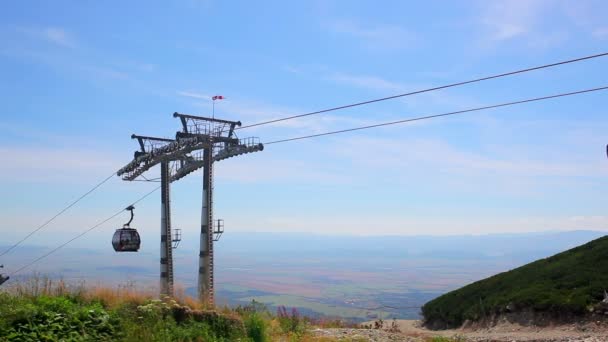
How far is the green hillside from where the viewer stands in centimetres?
2445

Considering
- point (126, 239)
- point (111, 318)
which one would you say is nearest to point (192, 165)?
point (126, 239)

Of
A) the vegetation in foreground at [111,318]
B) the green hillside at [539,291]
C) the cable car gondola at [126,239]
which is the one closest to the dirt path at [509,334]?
the green hillside at [539,291]

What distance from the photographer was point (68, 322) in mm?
11211

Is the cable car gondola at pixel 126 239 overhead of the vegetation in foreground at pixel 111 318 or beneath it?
overhead

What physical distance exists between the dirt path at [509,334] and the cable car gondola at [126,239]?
1604 cm

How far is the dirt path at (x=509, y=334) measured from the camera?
18188 millimetres

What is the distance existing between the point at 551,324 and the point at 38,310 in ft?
66.7

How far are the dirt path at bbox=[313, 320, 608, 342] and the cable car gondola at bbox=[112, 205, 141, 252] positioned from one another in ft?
52.6

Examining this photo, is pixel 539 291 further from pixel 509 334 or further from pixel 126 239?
pixel 126 239

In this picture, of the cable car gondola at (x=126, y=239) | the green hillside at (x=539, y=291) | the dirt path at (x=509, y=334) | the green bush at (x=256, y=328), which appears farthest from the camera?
the cable car gondola at (x=126, y=239)

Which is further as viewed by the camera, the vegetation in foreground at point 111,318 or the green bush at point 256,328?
the green bush at point 256,328

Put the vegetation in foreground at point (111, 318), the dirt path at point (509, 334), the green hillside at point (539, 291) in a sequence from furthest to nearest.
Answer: the green hillside at point (539, 291)
the dirt path at point (509, 334)
the vegetation in foreground at point (111, 318)

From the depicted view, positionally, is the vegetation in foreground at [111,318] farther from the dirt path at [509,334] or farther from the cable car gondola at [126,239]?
the cable car gondola at [126,239]

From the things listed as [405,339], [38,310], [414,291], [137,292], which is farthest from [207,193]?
[414,291]
